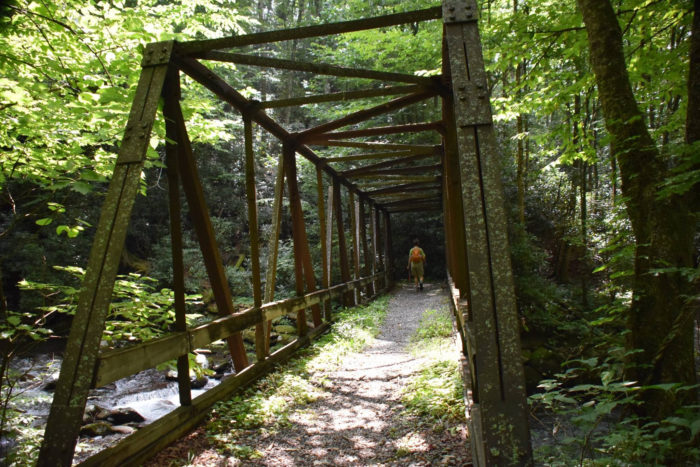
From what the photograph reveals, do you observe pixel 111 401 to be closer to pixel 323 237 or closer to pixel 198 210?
pixel 323 237

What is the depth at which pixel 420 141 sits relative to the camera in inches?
637

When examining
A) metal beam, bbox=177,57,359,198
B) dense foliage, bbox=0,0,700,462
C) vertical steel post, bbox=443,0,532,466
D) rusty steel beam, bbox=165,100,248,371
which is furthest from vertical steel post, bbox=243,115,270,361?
vertical steel post, bbox=443,0,532,466

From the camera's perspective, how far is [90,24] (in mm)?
3969

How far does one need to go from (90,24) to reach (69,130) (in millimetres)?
1090

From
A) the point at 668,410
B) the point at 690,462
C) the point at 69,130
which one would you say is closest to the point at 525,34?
the point at 668,410

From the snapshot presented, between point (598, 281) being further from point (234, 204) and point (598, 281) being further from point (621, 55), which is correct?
point (234, 204)

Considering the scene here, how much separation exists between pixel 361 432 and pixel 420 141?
540 inches

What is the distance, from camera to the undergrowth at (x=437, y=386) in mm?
3836

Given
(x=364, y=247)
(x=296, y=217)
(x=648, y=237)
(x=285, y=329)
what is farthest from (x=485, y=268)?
(x=364, y=247)

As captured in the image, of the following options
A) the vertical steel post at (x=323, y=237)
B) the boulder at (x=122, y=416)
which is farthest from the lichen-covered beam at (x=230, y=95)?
the boulder at (x=122, y=416)

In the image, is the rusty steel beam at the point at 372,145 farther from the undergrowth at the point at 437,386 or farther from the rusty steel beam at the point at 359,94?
the undergrowth at the point at 437,386

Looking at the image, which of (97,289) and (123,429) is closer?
(97,289)

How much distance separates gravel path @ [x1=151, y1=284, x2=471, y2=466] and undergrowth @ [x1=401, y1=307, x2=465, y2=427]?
12 centimetres

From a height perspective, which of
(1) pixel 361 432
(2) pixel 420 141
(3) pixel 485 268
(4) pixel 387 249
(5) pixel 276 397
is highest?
(2) pixel 420 141
